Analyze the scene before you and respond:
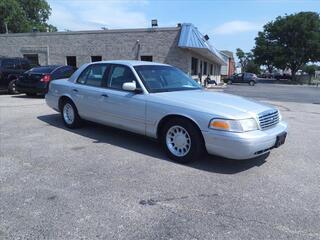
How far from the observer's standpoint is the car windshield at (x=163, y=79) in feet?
19.6

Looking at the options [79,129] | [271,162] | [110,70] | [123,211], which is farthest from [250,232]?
[79,129]

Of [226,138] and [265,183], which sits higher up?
[226,138]

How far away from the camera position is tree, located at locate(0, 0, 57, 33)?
49.2 m

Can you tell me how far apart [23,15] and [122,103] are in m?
54.5

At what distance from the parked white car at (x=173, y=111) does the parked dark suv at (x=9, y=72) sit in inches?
362

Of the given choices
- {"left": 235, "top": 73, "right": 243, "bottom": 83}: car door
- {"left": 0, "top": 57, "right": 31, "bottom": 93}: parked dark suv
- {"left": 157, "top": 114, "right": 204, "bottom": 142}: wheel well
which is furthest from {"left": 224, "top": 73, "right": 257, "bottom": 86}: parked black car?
{"left": 157, "top": 114, "right": 204, "bottom": 142}: wheel well

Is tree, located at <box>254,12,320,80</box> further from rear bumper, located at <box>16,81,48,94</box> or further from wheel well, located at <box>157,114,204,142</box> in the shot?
wheel well, located at <box>157,114,204,142</box>

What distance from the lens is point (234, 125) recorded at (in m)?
4.73

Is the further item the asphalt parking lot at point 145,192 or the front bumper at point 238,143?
the front bumper at point 238,143

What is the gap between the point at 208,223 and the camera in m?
3.45

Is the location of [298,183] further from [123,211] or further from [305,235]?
[123,211]

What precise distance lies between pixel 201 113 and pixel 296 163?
1.90m

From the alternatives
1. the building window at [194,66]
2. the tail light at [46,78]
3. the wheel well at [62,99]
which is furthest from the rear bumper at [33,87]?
the building window at [194,66]

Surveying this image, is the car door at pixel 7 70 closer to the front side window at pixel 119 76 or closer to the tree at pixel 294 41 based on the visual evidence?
the front side window at pixel 119 76
